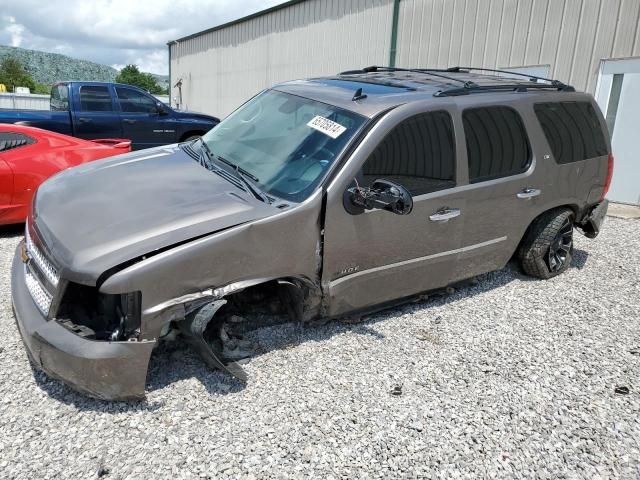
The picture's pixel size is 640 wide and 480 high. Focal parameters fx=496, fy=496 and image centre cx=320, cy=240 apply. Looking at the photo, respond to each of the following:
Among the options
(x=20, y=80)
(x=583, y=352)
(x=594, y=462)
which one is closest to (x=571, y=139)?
(x=583, y=352)

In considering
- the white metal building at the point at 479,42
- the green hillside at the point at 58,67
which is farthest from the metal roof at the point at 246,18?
the green hillside at the point at 58,67

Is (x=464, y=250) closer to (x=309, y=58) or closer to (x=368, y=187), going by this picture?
(x=368, y=187)

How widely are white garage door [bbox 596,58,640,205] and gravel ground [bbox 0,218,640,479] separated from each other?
5580mm

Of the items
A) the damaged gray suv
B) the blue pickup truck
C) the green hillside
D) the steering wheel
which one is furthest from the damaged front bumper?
the green hillside

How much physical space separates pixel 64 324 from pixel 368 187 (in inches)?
76.6

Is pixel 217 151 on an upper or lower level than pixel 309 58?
lower

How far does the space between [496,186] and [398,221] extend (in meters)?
1.06

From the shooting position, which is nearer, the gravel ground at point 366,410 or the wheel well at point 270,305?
the gravel ground at point 366,410

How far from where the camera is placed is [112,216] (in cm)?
280

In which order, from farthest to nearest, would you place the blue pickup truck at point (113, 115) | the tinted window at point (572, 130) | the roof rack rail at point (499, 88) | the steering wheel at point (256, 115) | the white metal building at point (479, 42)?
the blue pickup truck at point (113, 115), the white metal building at point (479, 42), the tinted window at point (572, 130), the steering wheel at point (256, 115), the roof rack rail at point (499, 88)

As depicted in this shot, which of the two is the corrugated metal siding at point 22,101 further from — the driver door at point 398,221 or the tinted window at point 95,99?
the driver door at point 398,221

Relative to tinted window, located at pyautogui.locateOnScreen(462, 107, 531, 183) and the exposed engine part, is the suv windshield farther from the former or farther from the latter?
tinted window, located at pyautogui.locateOnScreen(462, 107, 531, 183)

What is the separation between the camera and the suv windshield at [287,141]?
3215mm

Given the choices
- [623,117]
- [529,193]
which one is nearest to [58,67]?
[623,117]
